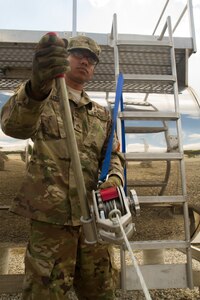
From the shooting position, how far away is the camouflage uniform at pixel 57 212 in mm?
1981

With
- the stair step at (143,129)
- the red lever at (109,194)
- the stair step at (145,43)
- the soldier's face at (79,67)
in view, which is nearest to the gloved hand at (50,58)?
the red lever at (109,194)

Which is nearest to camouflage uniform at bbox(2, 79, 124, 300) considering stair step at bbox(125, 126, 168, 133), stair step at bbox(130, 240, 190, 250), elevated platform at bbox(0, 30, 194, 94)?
stair step at bbox(130, 240, 190, 250)

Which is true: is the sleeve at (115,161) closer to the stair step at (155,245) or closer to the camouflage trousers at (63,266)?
the camouflage trousers at (63,266)

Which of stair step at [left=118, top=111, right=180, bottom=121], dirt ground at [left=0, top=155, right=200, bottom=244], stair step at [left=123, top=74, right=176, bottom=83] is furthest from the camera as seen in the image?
dirt ground at [left=0, top=155, right=200, bottom=244]

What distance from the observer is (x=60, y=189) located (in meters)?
2.12

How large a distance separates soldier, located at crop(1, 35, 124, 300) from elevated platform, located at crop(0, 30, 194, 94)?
3.43ft

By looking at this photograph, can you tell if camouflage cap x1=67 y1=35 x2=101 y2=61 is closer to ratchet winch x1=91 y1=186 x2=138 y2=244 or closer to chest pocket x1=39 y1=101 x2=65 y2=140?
chest pocket x1=39 y1=101 x2=65 y2=140

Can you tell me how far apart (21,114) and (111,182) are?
2.12ft

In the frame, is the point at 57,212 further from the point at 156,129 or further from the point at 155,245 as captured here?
the point at 156,129

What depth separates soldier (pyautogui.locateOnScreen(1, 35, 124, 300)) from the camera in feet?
6.41

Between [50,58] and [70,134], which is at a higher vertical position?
[50,58]

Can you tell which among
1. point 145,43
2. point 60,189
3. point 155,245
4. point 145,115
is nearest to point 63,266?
point 60,189

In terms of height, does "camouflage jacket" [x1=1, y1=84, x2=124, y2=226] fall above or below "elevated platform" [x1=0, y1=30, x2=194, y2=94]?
below

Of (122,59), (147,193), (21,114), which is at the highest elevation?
(122,59)
